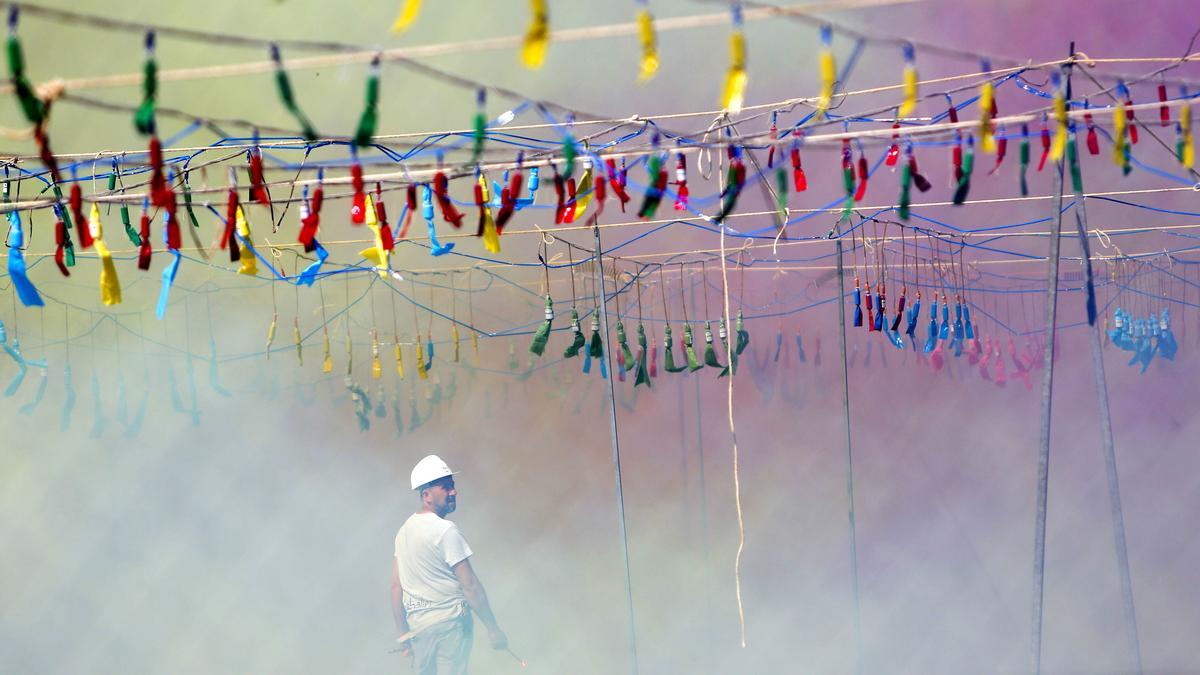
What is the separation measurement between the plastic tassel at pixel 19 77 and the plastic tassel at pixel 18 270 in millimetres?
701

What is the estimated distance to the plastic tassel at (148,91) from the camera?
2.33 metres

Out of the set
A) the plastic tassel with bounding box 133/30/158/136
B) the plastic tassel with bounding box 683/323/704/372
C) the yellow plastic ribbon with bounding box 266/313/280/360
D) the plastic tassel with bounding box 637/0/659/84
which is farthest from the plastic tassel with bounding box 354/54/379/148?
the yellow plastic ribbon with bounding box 266/313/280/360

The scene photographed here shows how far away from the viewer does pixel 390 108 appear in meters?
7.80

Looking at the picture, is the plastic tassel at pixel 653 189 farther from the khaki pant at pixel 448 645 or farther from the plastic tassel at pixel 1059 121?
the khaki pant at pixel 448 645

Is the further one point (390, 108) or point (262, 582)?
point (262, 582)

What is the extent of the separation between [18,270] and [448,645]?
3.04m

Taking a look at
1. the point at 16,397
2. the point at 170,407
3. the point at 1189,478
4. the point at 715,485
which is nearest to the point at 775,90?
the point at 715,485

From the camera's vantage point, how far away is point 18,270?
3189 millimetres

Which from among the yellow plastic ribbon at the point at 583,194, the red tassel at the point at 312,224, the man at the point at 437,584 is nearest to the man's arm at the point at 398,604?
the man at the point at 437,584

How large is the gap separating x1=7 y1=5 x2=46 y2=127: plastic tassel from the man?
3.46 meters

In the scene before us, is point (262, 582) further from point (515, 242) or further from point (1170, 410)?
point (1170, 410)

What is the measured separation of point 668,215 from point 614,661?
3081 mm

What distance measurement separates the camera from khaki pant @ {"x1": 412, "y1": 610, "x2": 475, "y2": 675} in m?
5.62

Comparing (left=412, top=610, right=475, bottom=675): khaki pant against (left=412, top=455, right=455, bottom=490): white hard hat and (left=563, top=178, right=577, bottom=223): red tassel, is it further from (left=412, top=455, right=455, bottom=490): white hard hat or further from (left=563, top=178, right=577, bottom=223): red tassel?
(left=563, top=178, right=577, bottom=223): red tassel
